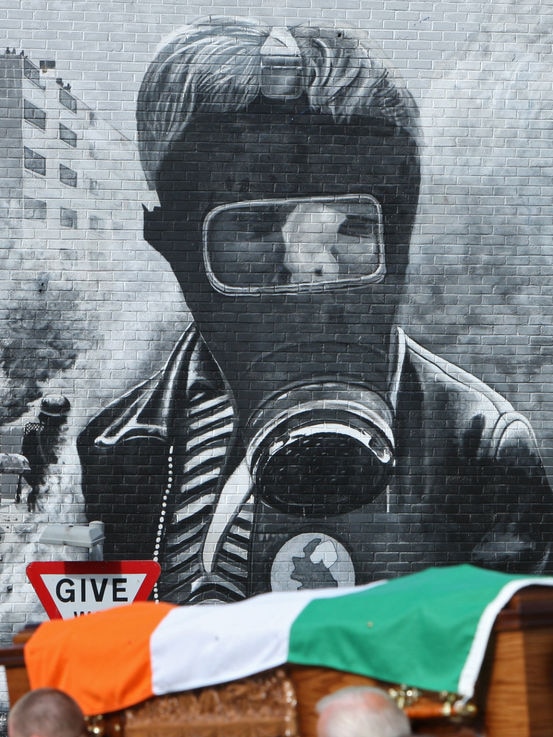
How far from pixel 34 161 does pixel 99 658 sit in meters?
5.34

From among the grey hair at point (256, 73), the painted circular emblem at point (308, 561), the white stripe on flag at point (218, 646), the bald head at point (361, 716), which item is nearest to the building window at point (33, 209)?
the grey hair at point (256, 73)

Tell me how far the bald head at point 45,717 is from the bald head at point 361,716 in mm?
781

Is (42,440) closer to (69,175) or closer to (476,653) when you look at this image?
(69,175)

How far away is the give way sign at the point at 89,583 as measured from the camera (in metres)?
5.55

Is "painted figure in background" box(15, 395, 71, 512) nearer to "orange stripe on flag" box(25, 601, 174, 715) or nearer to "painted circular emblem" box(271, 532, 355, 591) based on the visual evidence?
"painted circular emblem" box(271, 532, 355, 591)

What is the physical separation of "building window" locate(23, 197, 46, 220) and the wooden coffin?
4934mm

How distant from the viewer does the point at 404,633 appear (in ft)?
11.5

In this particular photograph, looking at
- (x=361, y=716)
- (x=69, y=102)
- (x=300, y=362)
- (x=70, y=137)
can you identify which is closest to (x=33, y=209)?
(x=70, y=137)

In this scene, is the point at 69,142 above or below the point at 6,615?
above

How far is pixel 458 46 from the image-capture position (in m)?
8.30

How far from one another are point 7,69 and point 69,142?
2.52 ft

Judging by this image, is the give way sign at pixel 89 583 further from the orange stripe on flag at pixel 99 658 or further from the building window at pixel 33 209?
the building window at pixel 33 209

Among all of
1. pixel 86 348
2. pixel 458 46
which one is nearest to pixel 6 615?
pixel 86 348

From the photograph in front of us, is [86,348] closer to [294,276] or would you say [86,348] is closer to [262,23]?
[294,276]
